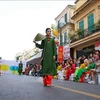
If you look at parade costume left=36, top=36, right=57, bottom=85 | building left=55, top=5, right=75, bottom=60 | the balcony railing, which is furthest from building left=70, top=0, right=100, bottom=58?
parade costume left=36, top=36, right=57, bottom=85

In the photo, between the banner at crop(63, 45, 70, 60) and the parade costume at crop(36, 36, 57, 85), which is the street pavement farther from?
the banner at crop(63, 45, 70, 60)

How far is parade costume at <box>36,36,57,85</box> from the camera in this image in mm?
7188

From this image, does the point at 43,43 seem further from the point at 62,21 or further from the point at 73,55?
the point at 62,21

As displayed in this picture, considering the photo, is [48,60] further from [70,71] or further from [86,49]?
[86,49]

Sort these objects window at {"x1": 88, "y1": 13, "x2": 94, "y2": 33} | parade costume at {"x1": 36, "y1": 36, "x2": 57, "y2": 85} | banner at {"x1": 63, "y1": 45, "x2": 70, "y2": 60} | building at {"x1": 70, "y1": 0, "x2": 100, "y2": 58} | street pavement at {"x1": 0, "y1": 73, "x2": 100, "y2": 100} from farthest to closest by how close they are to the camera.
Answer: banner at {"x1": 63, "y1": 45, "x2": 70, "y2": 60}
window at {"x1": 88, "y1": 13, "x2": 94, "y2": 33}
building at {"x1": 70, "y1": 0, "x2": 100, "y2": 58}
parade costume at {"x1": 36, "y1": 36, "x2": 57, "y2": 85}
street pavement at {"x1": 0, "y1": 73, "x2": 100, "y2": 100}

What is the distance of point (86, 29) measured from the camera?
22.9 meters

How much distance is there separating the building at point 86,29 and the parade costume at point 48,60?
12389mm

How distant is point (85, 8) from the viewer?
23594 millimetres

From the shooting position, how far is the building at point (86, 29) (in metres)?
20.7

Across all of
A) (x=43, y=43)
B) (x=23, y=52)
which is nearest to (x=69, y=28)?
(x=43, y=43)

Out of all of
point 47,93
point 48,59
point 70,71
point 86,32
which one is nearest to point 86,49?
point 86,32

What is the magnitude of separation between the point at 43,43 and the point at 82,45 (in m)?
16.6

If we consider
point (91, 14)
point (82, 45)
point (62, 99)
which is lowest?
point (62, 99)

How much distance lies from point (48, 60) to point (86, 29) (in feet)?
53.0
